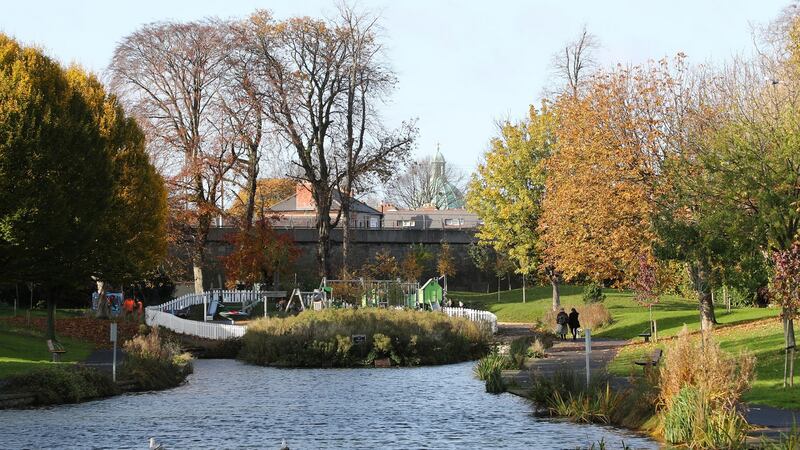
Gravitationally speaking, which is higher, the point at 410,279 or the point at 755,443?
the point at 410,279

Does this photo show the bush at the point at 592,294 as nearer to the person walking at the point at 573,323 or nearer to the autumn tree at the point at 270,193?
the person walking at the point at 573,323

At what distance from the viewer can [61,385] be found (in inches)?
1136

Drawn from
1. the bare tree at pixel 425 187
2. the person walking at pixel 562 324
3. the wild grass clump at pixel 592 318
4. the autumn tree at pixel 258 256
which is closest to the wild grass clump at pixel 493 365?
the person walking at pixel 562 324

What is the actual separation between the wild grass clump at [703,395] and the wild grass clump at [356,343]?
21.0 m

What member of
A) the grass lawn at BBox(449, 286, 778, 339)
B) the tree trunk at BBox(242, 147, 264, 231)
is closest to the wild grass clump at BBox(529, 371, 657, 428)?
the grass lawn at BBox(449, 286, 778, 339)

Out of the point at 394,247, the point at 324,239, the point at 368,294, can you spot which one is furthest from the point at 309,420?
the point at 394,247

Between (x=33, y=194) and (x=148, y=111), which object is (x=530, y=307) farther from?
(x=33, y=194)

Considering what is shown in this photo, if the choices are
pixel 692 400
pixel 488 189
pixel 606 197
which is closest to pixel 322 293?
pixel 488 189

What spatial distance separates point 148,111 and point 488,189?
21.2 meters

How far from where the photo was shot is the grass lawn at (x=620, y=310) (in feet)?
161

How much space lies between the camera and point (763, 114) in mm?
35312

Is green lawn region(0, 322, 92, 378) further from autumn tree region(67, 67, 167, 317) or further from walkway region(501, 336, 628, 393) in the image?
walkway region(501, 336, 628, 393)

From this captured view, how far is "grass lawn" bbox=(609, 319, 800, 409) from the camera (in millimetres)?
23656

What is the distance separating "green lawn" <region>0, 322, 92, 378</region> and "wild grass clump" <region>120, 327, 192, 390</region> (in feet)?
9.88
